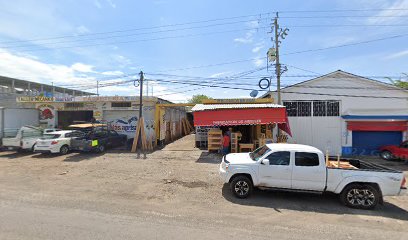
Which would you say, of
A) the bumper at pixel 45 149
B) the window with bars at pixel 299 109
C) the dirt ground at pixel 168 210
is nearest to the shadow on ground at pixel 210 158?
the dirt ground at pixel 168 210

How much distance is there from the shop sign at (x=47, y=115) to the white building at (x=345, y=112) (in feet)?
62.4

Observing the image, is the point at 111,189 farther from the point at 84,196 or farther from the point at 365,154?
the point at 365,154

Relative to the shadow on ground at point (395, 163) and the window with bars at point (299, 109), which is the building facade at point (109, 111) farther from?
the shadow on ground at point (395, 163)

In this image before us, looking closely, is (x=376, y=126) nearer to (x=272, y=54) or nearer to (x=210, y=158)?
(x=272, y=54)

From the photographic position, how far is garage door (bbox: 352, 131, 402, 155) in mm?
16891

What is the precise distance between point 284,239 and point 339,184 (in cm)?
324

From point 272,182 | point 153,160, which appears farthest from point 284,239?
point 153,160

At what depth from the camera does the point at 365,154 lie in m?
17.2

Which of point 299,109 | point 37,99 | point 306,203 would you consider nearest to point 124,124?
point 37,99

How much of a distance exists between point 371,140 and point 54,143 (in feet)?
70.6

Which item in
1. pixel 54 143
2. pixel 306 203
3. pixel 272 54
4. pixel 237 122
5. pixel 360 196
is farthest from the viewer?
pixel 272 54

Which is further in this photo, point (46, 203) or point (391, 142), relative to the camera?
point (391, 142)

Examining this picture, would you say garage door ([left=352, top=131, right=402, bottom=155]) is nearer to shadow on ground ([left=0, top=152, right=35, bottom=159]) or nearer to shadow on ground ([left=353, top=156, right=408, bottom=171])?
shadow on ground ([left=353, top=156, right=408, bottom=171])

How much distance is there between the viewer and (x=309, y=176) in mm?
7059
